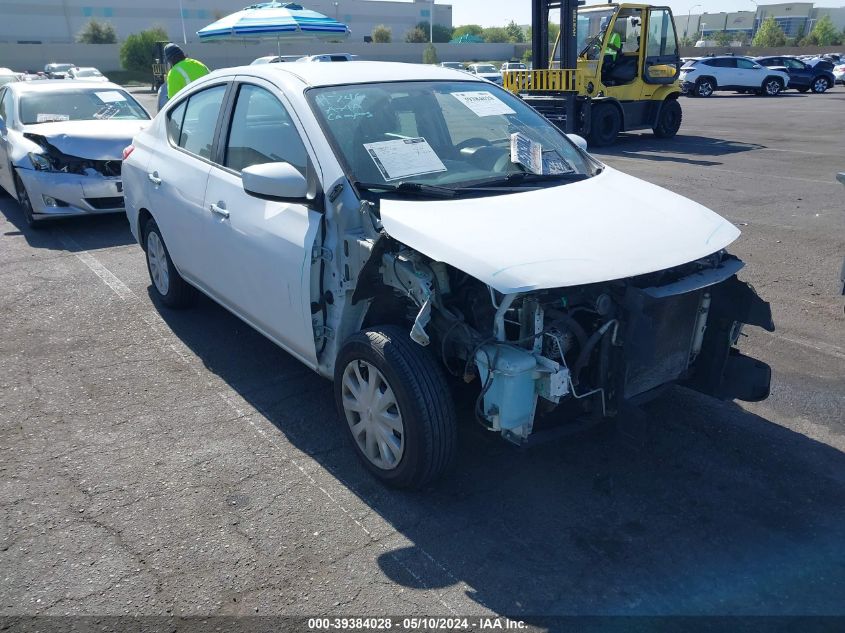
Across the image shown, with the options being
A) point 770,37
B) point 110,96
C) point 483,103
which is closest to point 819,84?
point 110,96

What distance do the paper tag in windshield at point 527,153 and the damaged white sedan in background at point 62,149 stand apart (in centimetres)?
552

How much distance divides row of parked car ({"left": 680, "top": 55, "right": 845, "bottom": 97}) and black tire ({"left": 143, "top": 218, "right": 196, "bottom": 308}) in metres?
33.8

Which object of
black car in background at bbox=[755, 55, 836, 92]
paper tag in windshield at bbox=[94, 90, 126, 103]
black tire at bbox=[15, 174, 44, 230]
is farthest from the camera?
black car in background at bbox=[755, 55, 836, 92]

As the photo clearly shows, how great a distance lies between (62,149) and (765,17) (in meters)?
124

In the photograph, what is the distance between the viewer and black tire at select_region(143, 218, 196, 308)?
5.54m

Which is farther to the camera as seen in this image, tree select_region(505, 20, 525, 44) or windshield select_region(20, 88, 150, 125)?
tree select_region(505, 20, 525, 44)

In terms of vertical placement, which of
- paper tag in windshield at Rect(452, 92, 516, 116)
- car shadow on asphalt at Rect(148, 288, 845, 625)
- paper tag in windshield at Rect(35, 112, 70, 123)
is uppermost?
paper tag in windshield at Rect(452, 92, 516, 116)

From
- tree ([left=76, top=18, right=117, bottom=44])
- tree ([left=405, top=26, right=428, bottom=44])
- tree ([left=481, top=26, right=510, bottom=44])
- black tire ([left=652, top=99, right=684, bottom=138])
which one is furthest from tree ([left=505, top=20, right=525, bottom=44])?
black tire ([left=652, top=99, right=684, bottom=138])

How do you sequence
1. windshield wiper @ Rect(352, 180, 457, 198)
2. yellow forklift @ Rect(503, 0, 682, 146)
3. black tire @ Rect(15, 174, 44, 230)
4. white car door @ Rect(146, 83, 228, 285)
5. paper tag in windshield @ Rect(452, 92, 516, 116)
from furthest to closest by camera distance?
1. yellow forklift @ Rect(503, 0, 682, 146)
2. black tire @ Rect(15, 174, 44, 230)
3. white car door @ Rect(146, 83, 228, 285)
4. paper tag in windshield @ Rect(452, 92, 516, 116)
5. windshield wiper @ Rect(352, 180, 457, 198)

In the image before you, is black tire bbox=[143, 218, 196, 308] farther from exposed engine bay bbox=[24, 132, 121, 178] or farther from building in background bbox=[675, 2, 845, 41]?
building in background bbox=[675, 2, 845, 41]

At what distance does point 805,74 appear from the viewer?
35.4 meters

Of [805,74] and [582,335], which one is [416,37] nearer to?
[805,74]

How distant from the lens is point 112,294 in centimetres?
629

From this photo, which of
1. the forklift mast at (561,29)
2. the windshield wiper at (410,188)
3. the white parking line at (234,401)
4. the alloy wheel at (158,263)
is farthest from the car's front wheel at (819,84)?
the windshield wiper at (410,188)
